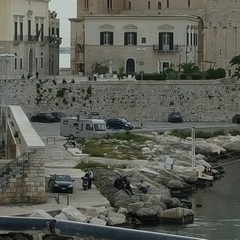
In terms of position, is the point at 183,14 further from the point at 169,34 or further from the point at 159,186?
the point at 159,186

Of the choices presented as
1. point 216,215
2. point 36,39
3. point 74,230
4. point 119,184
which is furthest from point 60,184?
point 36,39

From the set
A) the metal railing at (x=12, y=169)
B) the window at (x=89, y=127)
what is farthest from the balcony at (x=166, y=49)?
the metal railing at (x=12, y=169)

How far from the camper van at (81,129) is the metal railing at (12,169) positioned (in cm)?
1926

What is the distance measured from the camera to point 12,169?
66.3 feet

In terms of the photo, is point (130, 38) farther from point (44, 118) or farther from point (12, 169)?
point (12, 169)

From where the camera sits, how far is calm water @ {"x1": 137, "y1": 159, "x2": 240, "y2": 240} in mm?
19875

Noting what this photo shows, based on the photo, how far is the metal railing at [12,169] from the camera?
20.2 m

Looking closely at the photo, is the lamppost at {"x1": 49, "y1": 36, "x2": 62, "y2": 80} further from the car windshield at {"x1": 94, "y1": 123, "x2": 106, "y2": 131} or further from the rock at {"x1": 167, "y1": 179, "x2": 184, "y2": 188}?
the rock at {"x1": 167, "y1": 179, "x2": 184, "y2": 188}

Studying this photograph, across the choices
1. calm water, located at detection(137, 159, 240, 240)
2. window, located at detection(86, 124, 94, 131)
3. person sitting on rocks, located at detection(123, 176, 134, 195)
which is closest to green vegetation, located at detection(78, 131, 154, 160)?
window, located at detection(86, 124, 94, 131)

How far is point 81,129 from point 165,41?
66.6 feet

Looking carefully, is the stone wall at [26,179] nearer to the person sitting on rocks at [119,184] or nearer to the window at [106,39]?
the person sitting on rocks at [119,184]

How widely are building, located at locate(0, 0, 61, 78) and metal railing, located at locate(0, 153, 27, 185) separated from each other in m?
31.5

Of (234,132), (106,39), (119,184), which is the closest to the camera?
(119,184)

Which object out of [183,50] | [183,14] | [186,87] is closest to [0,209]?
[186,87]
